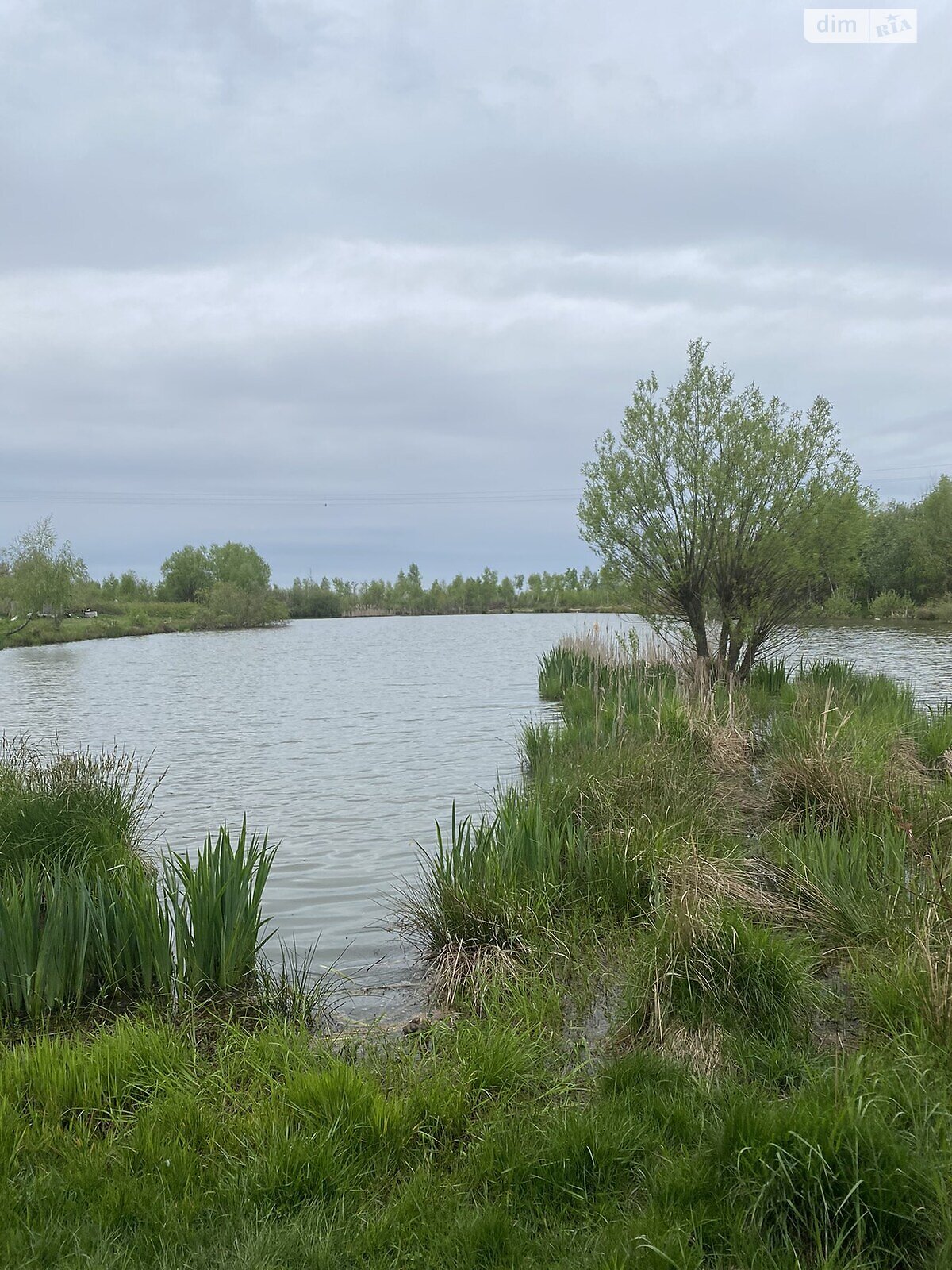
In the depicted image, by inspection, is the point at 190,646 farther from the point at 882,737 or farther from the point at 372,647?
the point at 882,737

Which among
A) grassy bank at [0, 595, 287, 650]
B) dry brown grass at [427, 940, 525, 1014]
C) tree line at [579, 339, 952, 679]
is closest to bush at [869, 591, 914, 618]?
tree line at [579, 339, 952, 679]

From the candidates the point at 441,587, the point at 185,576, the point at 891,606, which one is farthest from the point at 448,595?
the point at 891,606

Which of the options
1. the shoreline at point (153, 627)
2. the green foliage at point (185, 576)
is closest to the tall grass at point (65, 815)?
the shoreline at point (153, 627)

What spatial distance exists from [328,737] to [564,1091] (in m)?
15.4

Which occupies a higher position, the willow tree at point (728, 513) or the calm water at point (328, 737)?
the willow tree at point (728, 513)

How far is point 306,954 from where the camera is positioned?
695 cm

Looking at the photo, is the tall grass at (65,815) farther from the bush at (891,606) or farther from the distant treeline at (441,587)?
the bush at (891,606)

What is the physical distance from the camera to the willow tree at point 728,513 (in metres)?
17.4

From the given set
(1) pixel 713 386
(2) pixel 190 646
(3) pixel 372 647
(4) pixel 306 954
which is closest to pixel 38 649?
(2) pixel 190 646

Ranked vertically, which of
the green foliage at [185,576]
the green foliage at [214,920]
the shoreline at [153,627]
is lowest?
the green foliage at [214,920]

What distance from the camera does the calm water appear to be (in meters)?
8.99

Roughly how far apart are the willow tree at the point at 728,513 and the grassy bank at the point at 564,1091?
11.3 m

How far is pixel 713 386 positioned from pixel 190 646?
44461 millimetres

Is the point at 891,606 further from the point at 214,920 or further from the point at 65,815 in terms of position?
the point at 214,920
